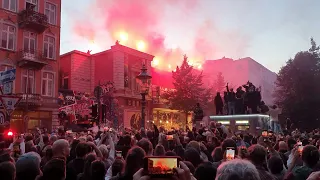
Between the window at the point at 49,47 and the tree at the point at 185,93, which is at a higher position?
the window at the point at 49,47

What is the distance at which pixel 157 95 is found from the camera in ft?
159

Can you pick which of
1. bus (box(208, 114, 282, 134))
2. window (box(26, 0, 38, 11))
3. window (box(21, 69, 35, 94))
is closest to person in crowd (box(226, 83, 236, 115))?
bus (box(208, 114, 282, 134))

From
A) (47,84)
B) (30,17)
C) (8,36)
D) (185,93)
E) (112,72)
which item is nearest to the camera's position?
(8,36)

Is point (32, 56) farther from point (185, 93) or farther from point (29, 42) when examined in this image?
point (185, 93)

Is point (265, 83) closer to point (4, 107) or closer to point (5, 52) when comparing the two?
point (5, 52)

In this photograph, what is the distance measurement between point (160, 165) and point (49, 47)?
31.5 meters

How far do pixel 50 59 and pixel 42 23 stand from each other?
11.9 feet

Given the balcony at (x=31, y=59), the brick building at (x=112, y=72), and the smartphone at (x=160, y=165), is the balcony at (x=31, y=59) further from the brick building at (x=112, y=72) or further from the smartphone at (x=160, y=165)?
the smartphone at (x=160, y=165)

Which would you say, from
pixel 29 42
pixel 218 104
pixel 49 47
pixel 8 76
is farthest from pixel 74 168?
pixel 49 47

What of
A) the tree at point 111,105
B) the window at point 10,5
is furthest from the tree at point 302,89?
the window at point 10,5

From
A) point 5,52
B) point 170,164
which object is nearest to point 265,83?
point 5,52

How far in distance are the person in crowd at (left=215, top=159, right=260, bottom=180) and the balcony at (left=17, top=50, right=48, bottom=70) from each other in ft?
95.4

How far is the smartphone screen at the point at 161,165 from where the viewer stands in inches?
111

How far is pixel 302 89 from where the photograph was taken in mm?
39438
